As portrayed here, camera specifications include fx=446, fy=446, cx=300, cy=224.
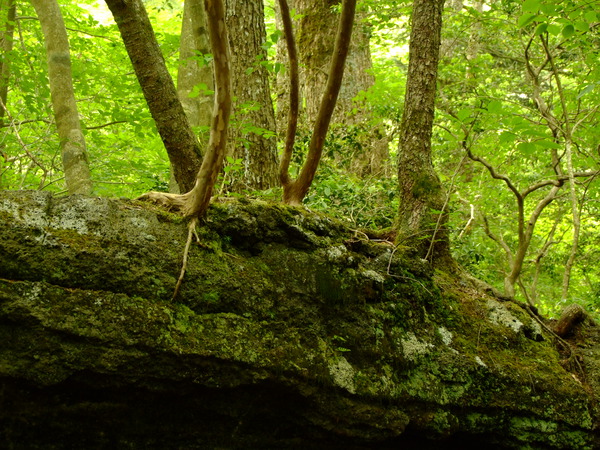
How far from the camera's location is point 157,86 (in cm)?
368

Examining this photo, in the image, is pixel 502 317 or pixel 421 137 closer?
pixel 502 317

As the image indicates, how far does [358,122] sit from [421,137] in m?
3.61

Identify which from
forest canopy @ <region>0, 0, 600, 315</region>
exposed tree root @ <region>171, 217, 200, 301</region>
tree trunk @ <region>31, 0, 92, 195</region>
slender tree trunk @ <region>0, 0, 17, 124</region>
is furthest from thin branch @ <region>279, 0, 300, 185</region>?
slender tree trunk @ <region>0, 0, 17, 124</region>

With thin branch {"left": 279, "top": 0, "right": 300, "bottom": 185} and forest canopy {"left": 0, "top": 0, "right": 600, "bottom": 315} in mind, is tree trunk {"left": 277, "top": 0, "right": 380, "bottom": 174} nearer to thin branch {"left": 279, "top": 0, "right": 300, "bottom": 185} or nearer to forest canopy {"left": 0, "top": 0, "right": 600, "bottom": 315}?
forest canopy {"left": 0, "top": 0, "right": 600, "bottom": 315}

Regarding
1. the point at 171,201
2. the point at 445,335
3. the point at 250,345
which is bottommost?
the point at 445,335

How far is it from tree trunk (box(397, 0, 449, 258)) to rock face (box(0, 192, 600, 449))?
2.23 feet

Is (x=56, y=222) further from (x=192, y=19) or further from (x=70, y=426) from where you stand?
(x=192, y=19)

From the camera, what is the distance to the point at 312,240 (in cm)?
298

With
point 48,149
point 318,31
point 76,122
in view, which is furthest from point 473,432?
point 48,149

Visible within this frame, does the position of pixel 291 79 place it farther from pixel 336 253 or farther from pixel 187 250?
pixel 187 250

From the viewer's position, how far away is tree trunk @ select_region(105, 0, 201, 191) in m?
3.54

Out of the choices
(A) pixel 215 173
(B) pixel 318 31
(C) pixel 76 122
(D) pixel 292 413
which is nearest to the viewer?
(D) pixel 292 413


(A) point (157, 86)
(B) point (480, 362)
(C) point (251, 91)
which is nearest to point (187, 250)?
(A) point (157, 86)

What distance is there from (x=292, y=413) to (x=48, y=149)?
6.66 m
